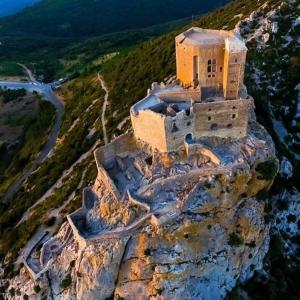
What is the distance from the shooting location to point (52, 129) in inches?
4301

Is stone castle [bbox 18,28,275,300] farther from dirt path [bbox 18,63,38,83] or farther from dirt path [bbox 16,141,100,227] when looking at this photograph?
dirt path [bbox 18,63,38,83]

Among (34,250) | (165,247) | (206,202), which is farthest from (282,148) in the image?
(34,250)

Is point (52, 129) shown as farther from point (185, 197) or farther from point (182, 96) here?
point (185, 197)

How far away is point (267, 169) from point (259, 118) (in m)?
18.6

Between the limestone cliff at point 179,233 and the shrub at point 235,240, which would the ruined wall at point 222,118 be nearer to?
the limestone cliff at point 179,233

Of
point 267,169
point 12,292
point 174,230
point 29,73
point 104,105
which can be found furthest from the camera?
point 29,73

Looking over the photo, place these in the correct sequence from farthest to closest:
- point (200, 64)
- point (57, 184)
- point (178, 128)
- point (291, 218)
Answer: point (57, 184) < point (291, 218) < point (200, 64) < point (178, 128)

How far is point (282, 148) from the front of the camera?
69.4 meters

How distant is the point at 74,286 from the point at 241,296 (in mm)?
21472

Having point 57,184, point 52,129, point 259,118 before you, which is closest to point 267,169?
point 259,118

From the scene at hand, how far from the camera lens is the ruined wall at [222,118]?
52.6m

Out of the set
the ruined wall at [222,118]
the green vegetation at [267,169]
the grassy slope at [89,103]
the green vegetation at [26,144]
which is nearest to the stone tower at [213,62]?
the ruined wall at [222,118]

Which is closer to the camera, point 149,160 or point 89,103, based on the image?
point 149,160

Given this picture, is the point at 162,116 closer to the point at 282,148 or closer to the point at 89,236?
the point at 89,236
